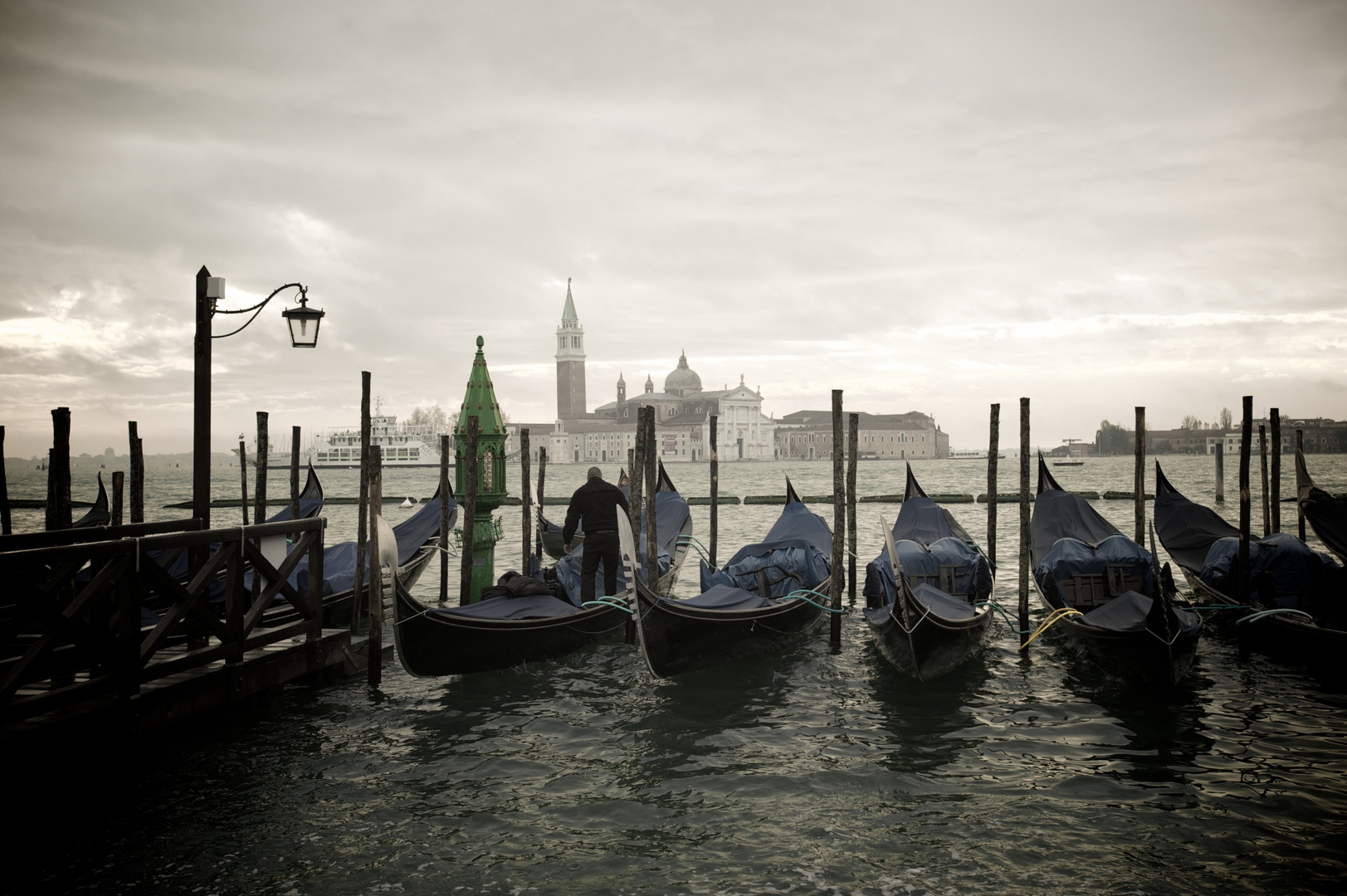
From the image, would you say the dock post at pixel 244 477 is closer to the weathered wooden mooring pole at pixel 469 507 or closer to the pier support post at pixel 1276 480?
the weathered wooden mooring pole at pixel 469 507

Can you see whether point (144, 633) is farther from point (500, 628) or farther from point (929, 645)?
point (929, 645)

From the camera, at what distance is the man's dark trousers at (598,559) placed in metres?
6.51

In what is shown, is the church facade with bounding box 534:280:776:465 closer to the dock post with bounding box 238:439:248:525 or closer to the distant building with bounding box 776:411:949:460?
the distant building with bounding box 776:411:949:460

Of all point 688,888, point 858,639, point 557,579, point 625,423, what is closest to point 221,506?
point 557,579

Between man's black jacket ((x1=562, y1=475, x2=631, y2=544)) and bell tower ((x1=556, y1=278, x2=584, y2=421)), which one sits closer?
man's black jacket ((x1=562, y1=475, x2=631, y2=544))

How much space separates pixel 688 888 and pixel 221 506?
84.7 ft

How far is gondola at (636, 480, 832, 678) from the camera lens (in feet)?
17.4

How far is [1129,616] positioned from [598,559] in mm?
3581

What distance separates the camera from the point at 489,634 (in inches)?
217

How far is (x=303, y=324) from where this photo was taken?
16.6ft

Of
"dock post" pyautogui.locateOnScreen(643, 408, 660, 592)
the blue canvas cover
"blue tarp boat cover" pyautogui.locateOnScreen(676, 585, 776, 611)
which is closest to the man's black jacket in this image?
"dock post" pyautogui.locateOnScreen(643, 408, 660, 592)

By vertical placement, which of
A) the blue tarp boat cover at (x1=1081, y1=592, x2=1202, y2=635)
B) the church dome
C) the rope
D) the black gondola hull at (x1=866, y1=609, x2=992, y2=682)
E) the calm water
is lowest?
the calm water

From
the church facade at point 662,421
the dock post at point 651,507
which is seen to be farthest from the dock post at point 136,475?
the church facade at point 662,421

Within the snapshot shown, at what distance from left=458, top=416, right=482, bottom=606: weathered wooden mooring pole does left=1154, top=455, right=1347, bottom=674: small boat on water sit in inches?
217
